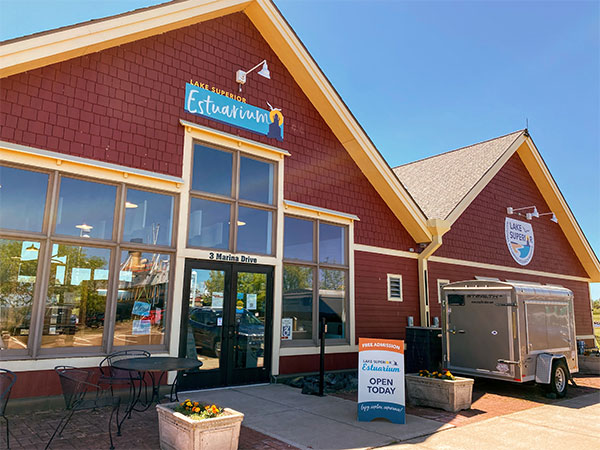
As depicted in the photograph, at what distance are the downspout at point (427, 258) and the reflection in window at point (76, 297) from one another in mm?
8307

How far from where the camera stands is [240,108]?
935 centimetres

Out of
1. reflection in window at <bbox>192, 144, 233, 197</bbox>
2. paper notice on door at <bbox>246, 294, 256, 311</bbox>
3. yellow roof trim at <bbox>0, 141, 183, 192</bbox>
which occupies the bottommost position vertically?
paper notice on door at <bbox>246, 294, 256, 311</bbox>

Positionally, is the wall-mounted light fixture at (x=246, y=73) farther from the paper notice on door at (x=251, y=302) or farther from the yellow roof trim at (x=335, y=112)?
the paper notice on door at (x=251, y=302)

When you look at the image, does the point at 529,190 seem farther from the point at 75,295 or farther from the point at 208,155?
the point at 75,295

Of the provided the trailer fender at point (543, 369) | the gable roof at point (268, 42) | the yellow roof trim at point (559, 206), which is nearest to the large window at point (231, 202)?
the gable roof at point (268, 42)

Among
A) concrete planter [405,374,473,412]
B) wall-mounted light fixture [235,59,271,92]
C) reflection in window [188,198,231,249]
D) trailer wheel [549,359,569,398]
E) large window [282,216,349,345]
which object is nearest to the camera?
concrete planter [405,374,473,412]

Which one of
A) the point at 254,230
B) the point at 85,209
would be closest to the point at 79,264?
the point at 85,209

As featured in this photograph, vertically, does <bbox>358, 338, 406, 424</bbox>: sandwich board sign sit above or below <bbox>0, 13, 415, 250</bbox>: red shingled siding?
below

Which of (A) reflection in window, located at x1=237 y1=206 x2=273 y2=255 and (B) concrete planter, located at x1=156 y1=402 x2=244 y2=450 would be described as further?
(A) reflection in window, located at x1=237 y1=206 x2=273 y2=255

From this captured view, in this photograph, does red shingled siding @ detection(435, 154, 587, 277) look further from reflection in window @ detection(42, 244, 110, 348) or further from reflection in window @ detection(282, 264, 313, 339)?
reflection in window @ detection(42, 244, 110, 348)

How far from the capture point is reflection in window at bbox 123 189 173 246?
7.68 meters

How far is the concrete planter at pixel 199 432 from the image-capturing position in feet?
14.9

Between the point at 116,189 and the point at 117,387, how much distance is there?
127 inches

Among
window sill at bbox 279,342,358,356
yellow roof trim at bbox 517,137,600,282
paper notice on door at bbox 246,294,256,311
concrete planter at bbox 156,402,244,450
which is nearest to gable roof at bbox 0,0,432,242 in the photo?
window sill at bbox 279,342,358,356
